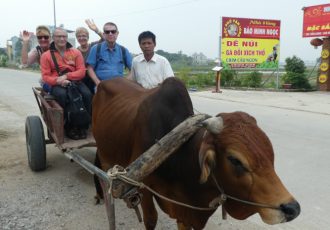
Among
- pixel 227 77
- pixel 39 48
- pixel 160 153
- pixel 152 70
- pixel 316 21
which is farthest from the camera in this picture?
pixel 227 77

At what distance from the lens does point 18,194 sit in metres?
4.57

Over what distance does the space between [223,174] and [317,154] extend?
14.6 feet

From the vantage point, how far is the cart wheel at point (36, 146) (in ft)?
16.6

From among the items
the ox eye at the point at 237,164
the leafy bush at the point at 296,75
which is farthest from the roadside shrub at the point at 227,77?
the ox eye at the point at 237,164

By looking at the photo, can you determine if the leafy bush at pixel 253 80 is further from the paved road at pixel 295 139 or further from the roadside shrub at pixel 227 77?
the paved road at pixel 295 139

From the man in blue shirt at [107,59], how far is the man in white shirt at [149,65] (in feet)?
2.07

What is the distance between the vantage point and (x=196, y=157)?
2.48 metres

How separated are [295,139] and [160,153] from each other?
530 cm

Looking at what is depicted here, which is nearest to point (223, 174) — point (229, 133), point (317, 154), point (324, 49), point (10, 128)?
point (229, 133)

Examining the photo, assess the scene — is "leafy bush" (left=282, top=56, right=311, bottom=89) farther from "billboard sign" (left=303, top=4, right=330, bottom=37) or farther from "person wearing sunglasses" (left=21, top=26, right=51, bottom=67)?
"person wearing sunglasses" (left=21, top=26, right=51, bottom=67)

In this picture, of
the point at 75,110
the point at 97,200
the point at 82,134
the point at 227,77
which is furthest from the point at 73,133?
the point at 227,77

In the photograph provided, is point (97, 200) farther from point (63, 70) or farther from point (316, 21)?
point (316, 21)

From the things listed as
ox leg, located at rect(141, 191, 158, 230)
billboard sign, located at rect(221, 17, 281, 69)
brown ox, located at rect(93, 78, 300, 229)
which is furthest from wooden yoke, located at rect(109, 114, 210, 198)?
billboard sign, located at rect(221, 17, 281, 69)

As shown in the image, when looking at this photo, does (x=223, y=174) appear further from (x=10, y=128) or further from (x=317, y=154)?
(x=10, y=128)
